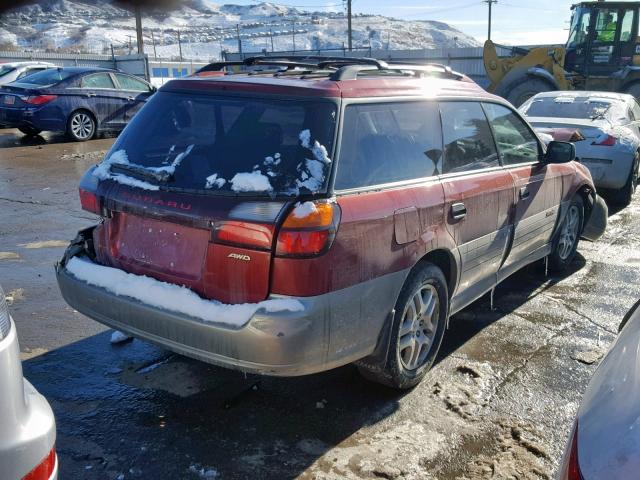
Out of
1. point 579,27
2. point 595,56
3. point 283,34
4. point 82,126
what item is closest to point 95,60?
point 82,126

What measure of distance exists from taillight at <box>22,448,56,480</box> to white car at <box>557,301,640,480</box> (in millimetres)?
1508


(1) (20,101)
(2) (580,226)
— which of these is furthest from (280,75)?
(1) (20,101)

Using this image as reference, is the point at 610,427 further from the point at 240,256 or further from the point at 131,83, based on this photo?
the point at 131,83

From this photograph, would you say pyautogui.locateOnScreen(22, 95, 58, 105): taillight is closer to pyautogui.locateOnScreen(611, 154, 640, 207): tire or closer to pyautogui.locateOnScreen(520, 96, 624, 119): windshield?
pyautogui.locateOnScreen(520, 96, 624, 119): windshield

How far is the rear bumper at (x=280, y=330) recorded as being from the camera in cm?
269

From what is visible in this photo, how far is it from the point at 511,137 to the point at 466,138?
769 mm

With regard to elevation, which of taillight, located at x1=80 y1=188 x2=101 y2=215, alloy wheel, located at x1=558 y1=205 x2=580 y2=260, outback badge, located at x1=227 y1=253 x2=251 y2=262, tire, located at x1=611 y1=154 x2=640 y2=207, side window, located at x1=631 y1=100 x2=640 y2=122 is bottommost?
tire, located at x1=611 y1=154 x2=640 y2=207

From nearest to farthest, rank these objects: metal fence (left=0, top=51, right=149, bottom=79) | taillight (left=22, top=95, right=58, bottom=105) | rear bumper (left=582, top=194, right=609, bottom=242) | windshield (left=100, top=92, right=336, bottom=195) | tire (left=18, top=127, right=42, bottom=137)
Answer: windshield (left=100, top=92, right=336, bottom=195), rear bumper (left=582, top=194, right=609, bottom=242), taillight (left=22, top=95, right=58, bottom=105), tire (left=18, top=127, right=42, bottom=137), metal fence (left=0, top=51, right=149, bottom=79)

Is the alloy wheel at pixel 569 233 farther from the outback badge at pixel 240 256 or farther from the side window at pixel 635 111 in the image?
the side window at pixel 635 111

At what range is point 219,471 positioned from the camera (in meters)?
2.79

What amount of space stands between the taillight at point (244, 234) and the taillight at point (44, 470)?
120cm

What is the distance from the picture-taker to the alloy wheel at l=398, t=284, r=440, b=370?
341 centimetres

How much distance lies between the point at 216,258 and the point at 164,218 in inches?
14.6

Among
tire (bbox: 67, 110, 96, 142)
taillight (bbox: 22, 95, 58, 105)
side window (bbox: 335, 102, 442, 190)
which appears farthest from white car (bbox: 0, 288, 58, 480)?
tire (bbox: 67, 110, 96, 142)
